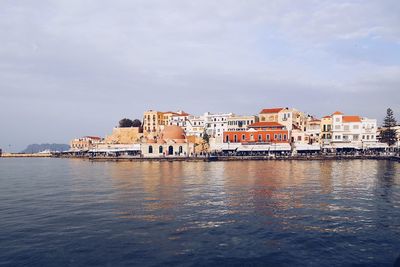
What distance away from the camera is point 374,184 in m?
33.4

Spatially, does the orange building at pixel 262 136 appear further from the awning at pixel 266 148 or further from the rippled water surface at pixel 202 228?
the rippled water surface at pixel 202 228

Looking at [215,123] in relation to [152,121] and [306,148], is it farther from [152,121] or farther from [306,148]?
[306,148]

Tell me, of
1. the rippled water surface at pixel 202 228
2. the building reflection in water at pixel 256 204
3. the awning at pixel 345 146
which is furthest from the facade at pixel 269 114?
the rippled water surface at pixel 202 228

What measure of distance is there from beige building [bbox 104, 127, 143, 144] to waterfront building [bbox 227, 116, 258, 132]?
35.9 m

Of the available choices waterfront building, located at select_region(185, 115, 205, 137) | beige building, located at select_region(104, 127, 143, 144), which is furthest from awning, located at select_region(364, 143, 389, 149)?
beige building, located at select_region(104, 127, 143, 144)

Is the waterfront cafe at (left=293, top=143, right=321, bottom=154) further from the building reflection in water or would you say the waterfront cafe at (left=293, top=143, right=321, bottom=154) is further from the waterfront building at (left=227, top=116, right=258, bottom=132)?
the building reflection in water

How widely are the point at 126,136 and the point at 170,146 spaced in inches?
1281

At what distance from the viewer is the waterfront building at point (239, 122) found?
96188mm

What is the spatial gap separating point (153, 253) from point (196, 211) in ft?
25.4

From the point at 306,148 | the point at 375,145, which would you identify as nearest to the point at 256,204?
the point at 306,148

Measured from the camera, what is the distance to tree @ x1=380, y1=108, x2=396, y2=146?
8425cm

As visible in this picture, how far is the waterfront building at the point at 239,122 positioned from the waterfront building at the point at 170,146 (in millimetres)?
14858

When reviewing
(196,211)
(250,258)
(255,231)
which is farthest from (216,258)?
(196,211)

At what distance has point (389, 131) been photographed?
278 ft
